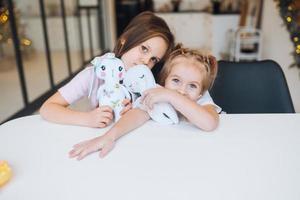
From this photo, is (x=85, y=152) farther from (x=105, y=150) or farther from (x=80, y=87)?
(x=80, y=87)

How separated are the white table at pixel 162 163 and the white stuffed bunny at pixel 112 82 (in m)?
0.12

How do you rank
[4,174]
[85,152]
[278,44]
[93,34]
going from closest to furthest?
1. [4,174]
2. [85,152]
3. [278,44]
4. [93,34]

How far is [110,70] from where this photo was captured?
3.05 feet

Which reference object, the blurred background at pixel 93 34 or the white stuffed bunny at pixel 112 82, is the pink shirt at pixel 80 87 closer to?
the white stuffed bunny at pixel 112 82

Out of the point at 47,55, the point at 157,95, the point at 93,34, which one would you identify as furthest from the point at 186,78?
the point at 93,34

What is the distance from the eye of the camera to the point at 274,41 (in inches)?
133

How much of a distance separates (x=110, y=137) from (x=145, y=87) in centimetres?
22

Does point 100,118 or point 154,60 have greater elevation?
point 154,60

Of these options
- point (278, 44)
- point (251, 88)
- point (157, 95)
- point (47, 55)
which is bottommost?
point (47, 55)

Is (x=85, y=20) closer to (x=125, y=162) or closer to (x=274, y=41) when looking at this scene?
(x=274, y=41)

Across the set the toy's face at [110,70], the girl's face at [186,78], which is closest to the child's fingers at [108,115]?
the toy's face at [110,70]

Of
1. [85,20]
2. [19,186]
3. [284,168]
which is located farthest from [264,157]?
[85,20]

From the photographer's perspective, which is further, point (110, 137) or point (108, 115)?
point (108, 115)

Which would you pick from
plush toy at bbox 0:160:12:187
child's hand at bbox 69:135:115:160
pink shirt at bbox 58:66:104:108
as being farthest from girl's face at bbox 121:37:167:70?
plush toy at bbox 0:160:12:187
